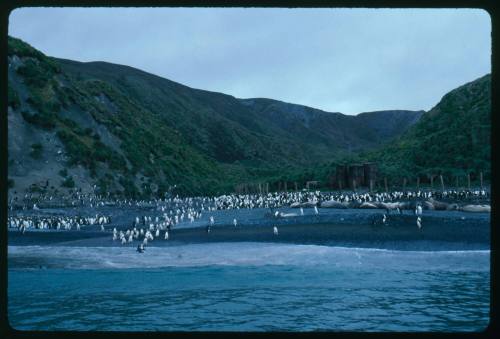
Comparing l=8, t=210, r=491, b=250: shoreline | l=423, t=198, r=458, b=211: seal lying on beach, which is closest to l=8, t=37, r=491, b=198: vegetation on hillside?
l=423, t=198, r=458, b=211: seal lying on beach

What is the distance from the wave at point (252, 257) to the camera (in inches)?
778

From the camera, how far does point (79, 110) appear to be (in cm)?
6259

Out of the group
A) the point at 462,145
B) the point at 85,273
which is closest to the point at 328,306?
the point at 85,273

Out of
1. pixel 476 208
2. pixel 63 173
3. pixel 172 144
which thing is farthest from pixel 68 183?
pixel 476 208

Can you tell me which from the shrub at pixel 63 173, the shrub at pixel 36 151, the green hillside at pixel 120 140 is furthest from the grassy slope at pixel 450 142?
the shrub at pixel 36 151

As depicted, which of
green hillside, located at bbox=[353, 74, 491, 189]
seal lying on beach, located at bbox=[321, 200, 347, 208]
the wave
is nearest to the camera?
the wave

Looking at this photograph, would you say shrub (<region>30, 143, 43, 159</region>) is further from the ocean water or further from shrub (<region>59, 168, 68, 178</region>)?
the ocean water

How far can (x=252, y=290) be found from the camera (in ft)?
53.5

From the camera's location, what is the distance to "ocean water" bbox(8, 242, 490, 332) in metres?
12.6

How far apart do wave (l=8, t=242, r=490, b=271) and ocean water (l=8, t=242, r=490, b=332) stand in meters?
0.04

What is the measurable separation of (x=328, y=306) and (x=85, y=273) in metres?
9.85

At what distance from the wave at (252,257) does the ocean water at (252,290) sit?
0.04m

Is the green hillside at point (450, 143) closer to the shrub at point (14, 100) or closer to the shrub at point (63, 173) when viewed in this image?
the shrub at point (63, 173)
